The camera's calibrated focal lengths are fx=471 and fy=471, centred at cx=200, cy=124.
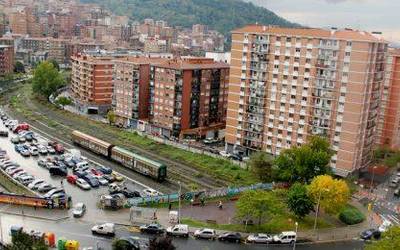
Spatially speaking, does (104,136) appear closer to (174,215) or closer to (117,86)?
(117,86)

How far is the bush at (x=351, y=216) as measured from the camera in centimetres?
5522

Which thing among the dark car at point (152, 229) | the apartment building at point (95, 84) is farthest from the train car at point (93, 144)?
the apartment building at point (95, 84)

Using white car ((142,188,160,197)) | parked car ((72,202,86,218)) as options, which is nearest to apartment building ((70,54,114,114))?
white car ((142,188,160,197))

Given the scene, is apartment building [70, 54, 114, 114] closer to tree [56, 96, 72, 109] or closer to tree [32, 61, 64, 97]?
tree [56, 96, 72, 109]

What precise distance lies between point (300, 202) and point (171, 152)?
114ft

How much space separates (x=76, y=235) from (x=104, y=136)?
1867 inches

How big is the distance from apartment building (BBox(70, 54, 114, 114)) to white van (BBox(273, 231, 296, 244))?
76.2 meters

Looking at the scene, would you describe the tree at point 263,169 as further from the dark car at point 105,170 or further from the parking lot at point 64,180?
the dark car at point 105,170

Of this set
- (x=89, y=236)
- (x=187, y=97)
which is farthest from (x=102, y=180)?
(x=187, y=97)

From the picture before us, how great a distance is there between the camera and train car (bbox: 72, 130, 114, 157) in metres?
75.2

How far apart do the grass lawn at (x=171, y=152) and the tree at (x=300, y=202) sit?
15510 mm

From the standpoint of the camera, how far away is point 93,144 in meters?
78.1

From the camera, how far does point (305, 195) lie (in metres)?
52.3

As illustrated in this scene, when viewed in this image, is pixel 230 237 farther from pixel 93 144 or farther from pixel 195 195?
pixel 93 144
